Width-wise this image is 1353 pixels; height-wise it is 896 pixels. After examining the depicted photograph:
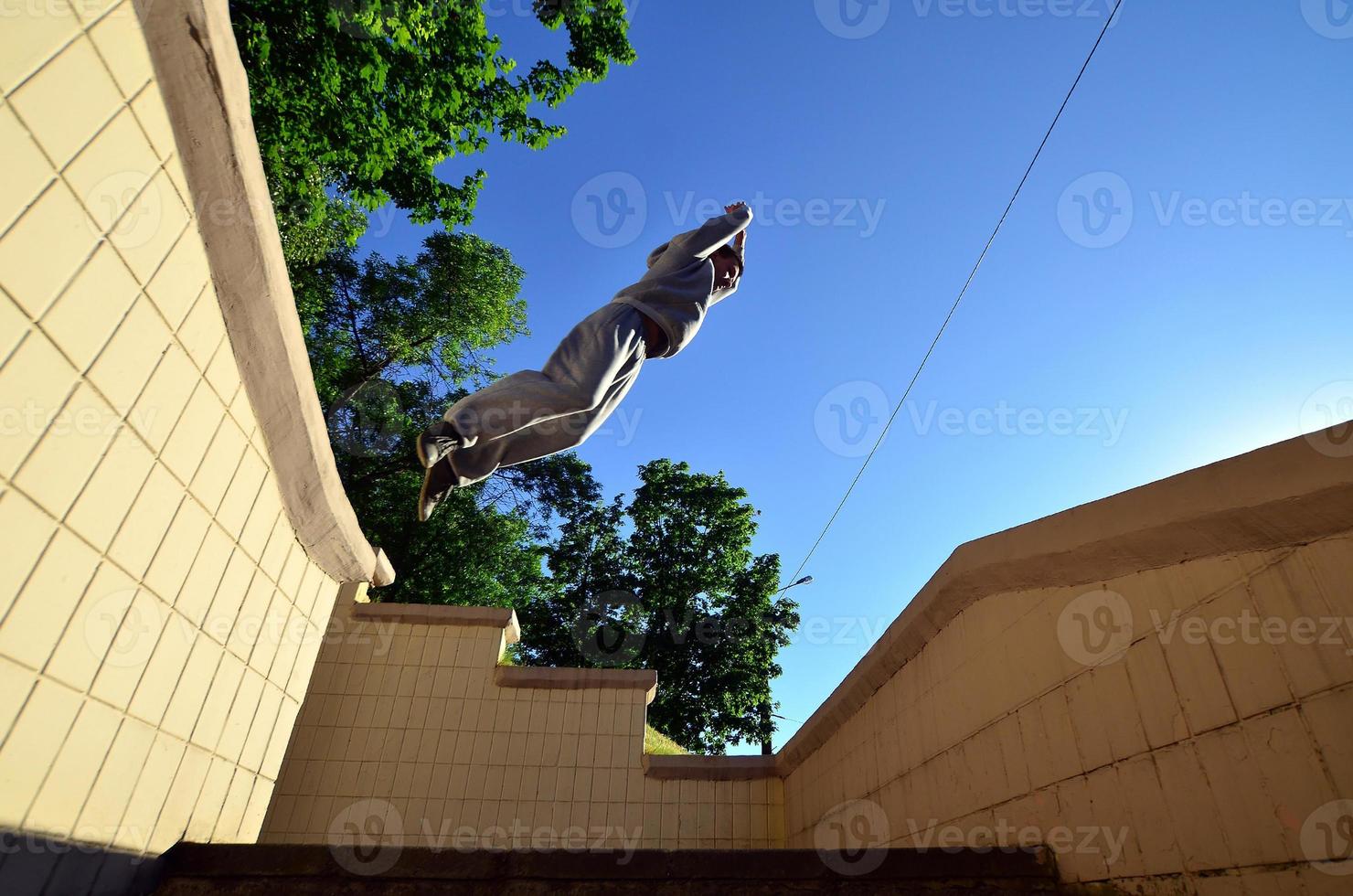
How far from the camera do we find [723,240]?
11.1 ft

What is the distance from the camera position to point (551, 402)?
275cm

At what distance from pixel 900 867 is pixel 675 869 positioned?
680mm

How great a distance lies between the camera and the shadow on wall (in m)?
1.26

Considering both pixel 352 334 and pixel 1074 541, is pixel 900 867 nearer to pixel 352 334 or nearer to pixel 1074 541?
pixel 1074 541

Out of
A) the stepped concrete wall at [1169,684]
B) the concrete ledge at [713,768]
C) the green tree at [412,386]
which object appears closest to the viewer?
the stepped concrete wall at [1169,684]

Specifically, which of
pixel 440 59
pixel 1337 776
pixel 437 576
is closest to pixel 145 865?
pixel 1337 776
